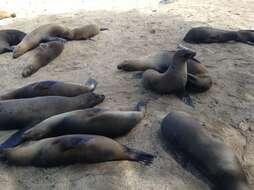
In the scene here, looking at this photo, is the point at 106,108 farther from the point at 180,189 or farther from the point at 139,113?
the point at 180,189

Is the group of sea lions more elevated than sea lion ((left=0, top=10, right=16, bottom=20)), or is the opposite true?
the group of sea lions

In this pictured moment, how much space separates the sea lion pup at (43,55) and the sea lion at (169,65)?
1246 mm

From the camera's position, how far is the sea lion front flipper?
490 centimetres

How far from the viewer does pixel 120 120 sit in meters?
Answer: 4.26

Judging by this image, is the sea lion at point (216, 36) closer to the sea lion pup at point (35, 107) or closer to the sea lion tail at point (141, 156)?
the sea lion pup at point (35, 107)

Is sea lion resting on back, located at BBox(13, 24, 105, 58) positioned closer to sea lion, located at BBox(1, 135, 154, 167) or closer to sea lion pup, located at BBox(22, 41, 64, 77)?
sea lion pup, located at BBox(22, 41, 64, 77)

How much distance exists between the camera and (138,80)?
5629mm

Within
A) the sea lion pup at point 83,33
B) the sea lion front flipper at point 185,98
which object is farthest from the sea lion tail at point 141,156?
the sea lion pup at point 83,33

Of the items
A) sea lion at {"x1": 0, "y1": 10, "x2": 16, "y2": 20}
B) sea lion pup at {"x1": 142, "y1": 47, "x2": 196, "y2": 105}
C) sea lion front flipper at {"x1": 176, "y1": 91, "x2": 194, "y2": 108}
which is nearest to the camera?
sea lion front flipper at {"x1": 176, "y1": 91, "x2": 194, "y2": 108}

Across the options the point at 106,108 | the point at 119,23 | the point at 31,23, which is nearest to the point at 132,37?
the point at 119,23

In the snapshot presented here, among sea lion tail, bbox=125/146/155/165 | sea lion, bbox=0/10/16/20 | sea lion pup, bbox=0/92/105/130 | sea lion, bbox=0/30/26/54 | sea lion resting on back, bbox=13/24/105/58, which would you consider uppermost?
sea lion pup, bbox=0/92/105/130

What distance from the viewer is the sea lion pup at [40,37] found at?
7086 millimetres

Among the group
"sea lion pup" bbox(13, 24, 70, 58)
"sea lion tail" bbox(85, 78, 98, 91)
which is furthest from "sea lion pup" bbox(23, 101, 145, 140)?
"sea lion pup" bbox(13, 24, 70, 58)

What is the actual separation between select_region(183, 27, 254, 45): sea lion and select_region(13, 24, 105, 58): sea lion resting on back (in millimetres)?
1677
